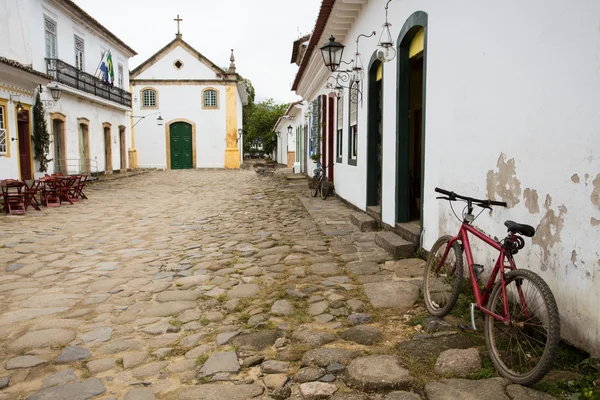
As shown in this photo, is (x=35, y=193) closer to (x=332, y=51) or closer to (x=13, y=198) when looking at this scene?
(x=13, y=198)

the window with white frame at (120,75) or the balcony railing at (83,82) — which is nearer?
the balcony railing at (83,82)

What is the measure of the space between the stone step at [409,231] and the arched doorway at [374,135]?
1344 millimetres

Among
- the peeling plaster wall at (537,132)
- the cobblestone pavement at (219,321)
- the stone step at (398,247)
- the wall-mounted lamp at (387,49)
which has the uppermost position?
the wall-mounted lamp at (387,49)

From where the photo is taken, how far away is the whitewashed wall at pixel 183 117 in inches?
1214

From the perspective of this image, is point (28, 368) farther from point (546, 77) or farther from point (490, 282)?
point (546, 77)

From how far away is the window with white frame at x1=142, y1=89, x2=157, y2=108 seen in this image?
30.7 metres

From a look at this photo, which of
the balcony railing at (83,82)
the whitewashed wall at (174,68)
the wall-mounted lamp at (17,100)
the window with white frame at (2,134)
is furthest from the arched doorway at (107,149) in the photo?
the window with white frame at (2,134)

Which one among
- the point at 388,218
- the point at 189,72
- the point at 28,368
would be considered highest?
the point at 189,72

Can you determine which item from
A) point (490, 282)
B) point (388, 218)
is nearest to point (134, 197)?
point (388, 218)

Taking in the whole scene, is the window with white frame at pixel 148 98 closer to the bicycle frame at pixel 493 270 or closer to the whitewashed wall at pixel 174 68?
the whitewashed wall at pixel 174 68

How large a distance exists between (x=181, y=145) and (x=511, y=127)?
96.8ft

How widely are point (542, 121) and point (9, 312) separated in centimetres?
436

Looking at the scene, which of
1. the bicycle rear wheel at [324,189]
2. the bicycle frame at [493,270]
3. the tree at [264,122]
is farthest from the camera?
the tree at [264,122]

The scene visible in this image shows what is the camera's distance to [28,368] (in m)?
3.10
